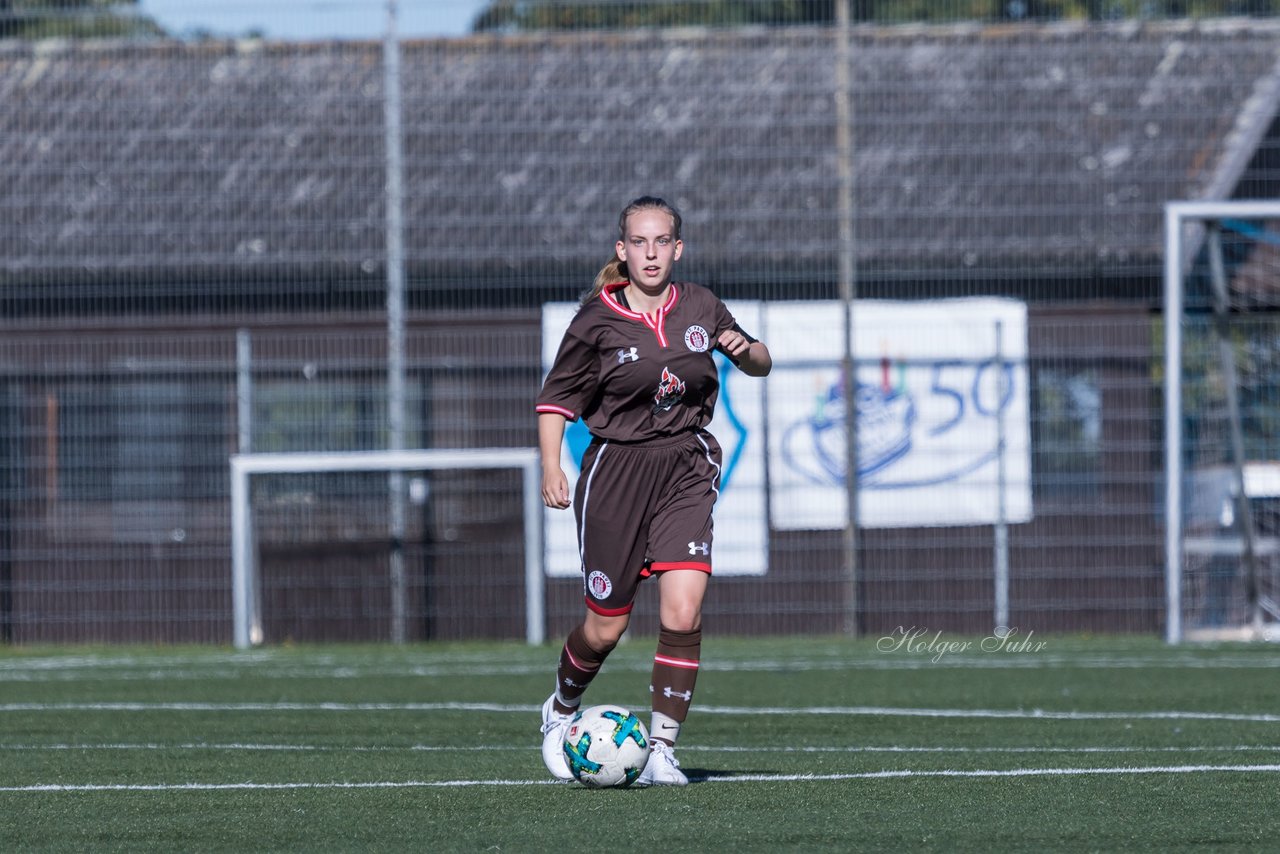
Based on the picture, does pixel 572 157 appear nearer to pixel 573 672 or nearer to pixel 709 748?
pixel 709 748

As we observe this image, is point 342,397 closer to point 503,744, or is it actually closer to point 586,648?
point 503,744

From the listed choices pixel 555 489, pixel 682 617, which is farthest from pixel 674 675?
pixel 555 489

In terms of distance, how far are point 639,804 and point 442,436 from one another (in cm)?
859

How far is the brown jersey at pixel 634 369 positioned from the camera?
5.40 m

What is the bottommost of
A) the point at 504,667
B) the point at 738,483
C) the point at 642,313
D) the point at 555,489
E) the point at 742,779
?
the point at 504,667

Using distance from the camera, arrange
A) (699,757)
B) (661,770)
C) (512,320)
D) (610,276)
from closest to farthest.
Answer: (661,770) → (610,276) → (699,757) → (512,320)

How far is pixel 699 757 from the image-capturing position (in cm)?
604

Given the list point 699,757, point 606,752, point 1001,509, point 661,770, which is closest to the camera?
point 606,752

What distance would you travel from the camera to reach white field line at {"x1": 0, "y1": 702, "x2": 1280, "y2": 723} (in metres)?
7.13

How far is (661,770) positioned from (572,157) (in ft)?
30.2

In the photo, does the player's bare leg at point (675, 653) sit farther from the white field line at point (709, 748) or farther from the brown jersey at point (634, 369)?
the white field line at point (709, 748)

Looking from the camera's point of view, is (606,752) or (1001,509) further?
(1001,509)

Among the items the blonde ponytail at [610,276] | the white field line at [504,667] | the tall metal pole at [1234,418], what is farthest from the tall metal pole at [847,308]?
the blonde ponytail at [610,276]

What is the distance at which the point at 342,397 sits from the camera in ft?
42.8
